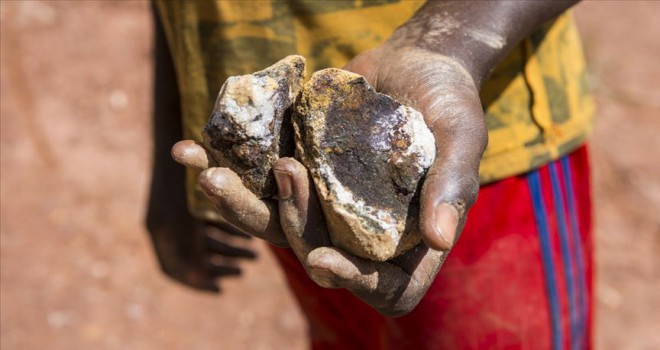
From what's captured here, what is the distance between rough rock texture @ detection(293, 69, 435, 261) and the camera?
1.30 m

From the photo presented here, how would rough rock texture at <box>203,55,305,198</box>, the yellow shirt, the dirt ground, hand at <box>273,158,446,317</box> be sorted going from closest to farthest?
1. hand at <box>273,158,446,317</box>
2. rough rock texture at <box>203,55,305,198</box>
3. the yellow shirt
4. the dirt ground

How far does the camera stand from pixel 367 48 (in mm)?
1608

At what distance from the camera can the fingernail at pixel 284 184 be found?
129 cm

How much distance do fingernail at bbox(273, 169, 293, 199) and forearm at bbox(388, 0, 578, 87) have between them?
0.36m

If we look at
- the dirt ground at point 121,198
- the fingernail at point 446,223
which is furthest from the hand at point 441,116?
the dirt ground at point 121,198

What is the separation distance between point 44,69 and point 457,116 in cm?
379

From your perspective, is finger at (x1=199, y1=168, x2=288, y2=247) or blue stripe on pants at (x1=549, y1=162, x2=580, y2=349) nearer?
finger at (x1=199, y1=168, x2=288, y2=247)

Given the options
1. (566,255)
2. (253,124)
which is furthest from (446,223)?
(566,255)

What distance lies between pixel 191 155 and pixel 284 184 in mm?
213

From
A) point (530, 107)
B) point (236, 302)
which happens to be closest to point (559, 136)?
point (530, 107)

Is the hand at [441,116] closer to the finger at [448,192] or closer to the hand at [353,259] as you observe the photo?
the finger at [448,192]

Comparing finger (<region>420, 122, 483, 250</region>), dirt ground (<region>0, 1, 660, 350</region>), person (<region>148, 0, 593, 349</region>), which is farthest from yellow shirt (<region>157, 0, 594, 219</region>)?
dirt ground (<region>0, 1, 660, 350</region>)

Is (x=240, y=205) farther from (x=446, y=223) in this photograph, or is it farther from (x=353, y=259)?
(x=446, y=223)

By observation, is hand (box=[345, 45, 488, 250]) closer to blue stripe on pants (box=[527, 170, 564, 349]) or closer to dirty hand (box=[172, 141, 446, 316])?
dirty hand (box=[172, 141, 446, 316])
